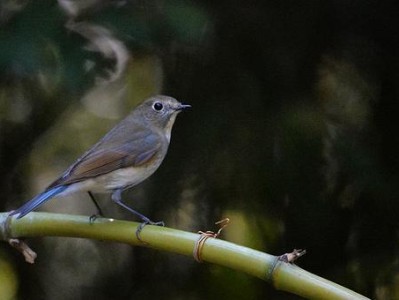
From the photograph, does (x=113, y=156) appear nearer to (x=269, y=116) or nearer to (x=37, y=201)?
(x=37, y=201)

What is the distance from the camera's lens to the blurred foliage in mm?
→ 3002

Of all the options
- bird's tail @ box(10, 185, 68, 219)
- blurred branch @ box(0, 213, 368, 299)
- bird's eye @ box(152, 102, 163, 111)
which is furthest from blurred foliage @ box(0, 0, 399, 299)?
blurred branch @ box(0, 213, 368, 299)

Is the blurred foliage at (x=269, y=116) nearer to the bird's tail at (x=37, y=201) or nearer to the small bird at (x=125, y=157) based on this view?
the small bird at (x=125, y=157)

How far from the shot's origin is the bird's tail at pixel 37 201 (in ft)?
7.13

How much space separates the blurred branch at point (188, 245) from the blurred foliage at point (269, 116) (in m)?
0.78

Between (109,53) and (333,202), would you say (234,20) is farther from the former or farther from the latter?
(333,202)

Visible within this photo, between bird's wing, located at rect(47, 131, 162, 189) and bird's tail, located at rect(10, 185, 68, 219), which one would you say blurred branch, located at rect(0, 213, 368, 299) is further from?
bird's wing, located at rect(47, 131, 162, 189)

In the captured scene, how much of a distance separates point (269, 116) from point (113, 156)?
0.65m

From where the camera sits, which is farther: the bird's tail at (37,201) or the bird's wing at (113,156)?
the bird's wing at (113,156)

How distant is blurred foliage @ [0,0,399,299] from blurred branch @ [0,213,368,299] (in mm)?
776

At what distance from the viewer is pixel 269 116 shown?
304cm

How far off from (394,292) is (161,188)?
85 centimetres

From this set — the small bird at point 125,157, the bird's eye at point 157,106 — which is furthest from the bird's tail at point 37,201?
the bird's eye at point 157,106

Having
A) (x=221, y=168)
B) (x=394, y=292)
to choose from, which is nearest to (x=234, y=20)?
(x=221, y=168)
